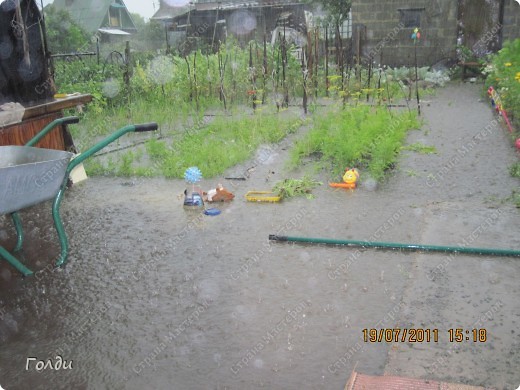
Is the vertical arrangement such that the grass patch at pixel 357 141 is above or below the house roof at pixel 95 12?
below

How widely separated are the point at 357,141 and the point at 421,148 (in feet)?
3.27

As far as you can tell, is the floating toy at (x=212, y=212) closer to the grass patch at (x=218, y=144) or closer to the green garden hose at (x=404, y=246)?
the green garden hose at (x=404, y=246)

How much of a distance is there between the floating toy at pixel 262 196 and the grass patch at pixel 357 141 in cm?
99

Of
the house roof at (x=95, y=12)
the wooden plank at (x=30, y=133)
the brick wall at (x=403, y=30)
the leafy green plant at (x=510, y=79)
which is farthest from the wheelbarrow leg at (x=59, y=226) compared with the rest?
the house roof at (x=95, y=12)

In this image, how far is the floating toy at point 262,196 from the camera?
5.44m

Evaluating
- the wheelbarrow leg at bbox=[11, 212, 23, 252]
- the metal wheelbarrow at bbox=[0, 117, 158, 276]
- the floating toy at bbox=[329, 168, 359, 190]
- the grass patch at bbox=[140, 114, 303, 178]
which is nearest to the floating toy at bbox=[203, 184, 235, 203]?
the grass patch at bbox=[140, 114, 303, 178]

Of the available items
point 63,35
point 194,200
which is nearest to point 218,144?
point 194,200

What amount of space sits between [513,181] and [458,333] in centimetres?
318

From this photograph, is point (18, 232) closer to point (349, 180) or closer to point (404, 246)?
point (404, 246)

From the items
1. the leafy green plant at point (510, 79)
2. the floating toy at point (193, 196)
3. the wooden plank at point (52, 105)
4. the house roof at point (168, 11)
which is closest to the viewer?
the floating toy at point (193, 196)

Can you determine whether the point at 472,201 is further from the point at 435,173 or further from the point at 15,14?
the point at 15,14
